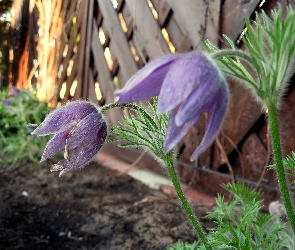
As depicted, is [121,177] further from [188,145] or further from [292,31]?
[292,31]

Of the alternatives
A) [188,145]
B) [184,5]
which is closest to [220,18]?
[184,5]

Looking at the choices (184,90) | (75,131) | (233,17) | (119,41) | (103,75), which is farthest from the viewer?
(103,75)

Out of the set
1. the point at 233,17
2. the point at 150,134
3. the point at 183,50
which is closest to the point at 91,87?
the point at 183,50

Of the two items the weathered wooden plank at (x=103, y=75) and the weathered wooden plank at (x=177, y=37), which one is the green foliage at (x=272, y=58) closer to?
the weathered wooden plank at (x=177, y=37)

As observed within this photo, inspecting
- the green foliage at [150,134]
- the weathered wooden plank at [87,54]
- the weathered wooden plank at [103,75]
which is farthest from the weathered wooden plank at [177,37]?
the green foliage at [150,134]

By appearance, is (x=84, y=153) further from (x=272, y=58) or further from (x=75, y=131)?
(x=272, y=58)

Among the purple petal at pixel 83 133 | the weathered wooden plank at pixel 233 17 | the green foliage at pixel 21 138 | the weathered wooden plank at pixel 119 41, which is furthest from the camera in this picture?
the green foliage at pixel 21 138
